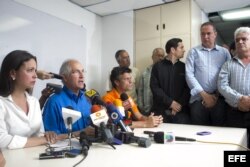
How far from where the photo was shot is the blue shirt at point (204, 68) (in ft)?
7.97

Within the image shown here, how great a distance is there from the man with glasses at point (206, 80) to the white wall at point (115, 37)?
175cm

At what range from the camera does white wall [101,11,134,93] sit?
420 centimetres

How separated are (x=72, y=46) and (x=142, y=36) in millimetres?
1212

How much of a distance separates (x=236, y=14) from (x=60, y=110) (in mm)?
4166

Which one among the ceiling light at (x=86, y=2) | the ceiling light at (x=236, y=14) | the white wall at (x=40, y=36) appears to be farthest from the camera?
the ceiling light at (x=236, y=14)

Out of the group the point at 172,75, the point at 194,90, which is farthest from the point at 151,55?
the point at 194,90

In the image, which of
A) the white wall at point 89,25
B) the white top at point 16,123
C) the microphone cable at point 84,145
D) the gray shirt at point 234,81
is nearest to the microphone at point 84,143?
the microphone cable at point 84,145

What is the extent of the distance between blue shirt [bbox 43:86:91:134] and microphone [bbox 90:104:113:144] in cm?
32

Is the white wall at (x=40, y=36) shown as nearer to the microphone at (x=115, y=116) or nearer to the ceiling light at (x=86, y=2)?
the ceiling light at (x=86, y=2)

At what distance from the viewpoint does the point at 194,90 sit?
2.40 meters

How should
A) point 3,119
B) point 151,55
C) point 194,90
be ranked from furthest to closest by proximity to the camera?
1. point 151,55
2. point 194,90
3. point 3,119

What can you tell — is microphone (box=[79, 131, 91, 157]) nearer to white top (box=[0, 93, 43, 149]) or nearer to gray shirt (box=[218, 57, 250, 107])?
white top (box=[0, 93, 43, 149])

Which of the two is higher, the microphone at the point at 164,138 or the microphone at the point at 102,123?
the microphone at the point at 102,123

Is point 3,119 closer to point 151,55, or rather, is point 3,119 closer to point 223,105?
point 223,105
